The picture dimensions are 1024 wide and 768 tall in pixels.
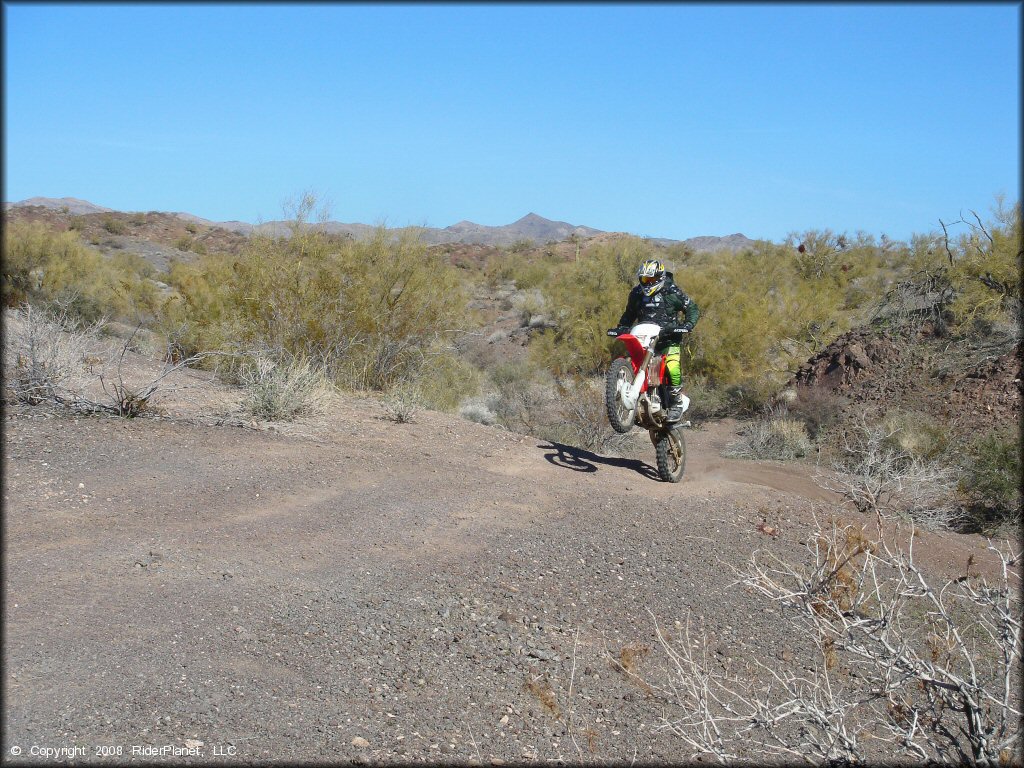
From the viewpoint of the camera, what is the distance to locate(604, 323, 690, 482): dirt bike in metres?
8.70

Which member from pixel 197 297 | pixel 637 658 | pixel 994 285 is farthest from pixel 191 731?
pixel 994 285

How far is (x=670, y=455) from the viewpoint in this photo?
959cm

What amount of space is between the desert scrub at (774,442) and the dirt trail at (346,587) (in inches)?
164

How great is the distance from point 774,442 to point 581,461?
5.51 meters

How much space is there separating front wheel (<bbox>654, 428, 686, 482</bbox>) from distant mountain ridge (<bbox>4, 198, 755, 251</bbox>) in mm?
6472

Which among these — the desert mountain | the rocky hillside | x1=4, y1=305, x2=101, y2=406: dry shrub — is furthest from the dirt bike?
the desert mountain

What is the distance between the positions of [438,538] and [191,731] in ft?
10.3

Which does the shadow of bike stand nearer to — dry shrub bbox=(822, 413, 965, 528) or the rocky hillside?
dry shrub bbox=(822, 413, 965, 528)

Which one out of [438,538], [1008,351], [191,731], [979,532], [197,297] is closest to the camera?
[191,731]

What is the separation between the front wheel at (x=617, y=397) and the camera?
864cm

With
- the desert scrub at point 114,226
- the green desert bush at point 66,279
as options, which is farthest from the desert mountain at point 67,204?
the green desert bush at point 66,279

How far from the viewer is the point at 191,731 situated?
382cm

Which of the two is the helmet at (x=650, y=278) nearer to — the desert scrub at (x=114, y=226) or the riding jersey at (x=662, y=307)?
the riding jersey at (x=662, y=307)

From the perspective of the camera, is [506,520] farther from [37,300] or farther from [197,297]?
[37,300]
